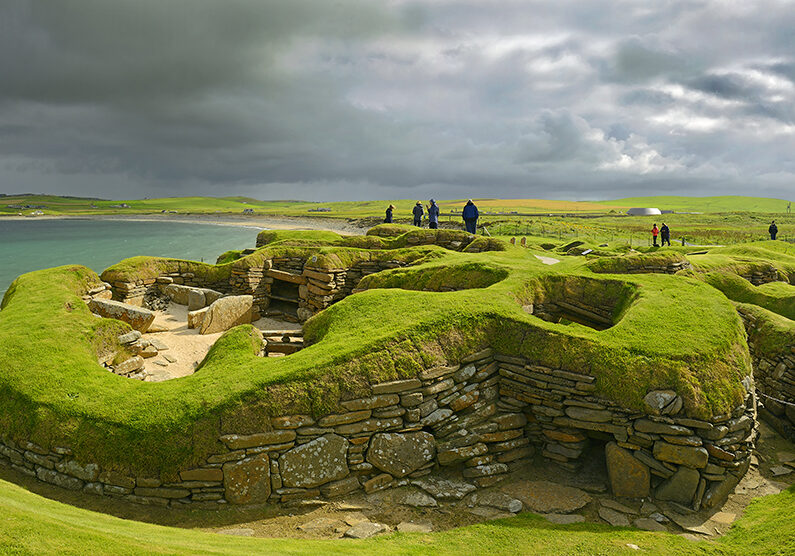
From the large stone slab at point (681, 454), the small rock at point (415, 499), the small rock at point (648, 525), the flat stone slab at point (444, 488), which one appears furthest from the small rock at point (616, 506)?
the small rock at point (415, 499)

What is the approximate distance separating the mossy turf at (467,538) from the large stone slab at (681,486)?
0.68m

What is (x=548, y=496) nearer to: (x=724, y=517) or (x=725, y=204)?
(x=724, y=517)

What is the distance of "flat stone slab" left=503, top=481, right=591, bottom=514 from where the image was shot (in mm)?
7141

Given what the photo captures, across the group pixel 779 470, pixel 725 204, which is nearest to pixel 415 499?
pixel 779 470

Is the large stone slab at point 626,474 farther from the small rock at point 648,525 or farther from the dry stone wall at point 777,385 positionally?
the dry stone wall at point 777,385

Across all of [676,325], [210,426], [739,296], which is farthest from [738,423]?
[739,296]

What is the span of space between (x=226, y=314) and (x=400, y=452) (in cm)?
978

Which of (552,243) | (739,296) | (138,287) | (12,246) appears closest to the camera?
(739,296)

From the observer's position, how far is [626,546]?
6.20 m

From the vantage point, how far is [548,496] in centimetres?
744

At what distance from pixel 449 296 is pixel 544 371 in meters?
2.67

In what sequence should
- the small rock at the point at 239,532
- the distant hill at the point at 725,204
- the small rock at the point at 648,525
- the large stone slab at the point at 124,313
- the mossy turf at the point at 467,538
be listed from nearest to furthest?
the mossy turf at the point at 467,538
the small rock at the point at 239,532
the small rock at the point at 648,525
the large stone slab at the point at 124,313
the distant hill at the point at 725,204

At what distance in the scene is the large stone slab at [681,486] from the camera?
7176 mm

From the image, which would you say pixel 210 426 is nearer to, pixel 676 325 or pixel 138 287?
pixel 676 325
